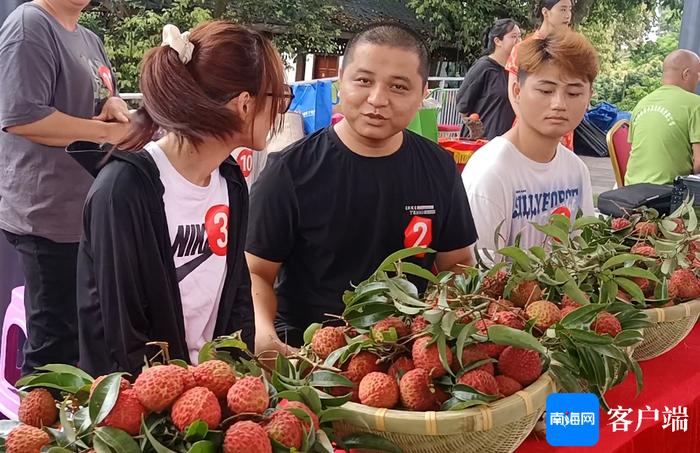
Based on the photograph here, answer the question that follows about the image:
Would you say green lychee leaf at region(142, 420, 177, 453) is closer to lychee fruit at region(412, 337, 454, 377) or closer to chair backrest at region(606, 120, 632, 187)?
lychee fruit at region(412, 337, 454, 377)

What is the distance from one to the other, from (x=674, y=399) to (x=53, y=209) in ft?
5.35

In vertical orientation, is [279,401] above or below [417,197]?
below

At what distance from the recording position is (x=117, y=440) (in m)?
0.82

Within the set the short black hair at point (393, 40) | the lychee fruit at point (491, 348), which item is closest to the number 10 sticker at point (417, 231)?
the short black hair at point (393, 40)

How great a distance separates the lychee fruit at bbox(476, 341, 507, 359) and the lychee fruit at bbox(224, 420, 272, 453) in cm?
39

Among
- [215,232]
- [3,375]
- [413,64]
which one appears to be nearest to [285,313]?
[215,232]

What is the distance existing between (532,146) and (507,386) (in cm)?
122

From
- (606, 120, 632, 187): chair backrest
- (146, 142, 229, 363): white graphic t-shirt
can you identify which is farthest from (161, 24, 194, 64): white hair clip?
(606, 120, 632, 187): chair backrest

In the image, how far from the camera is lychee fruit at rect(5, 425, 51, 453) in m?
0.84

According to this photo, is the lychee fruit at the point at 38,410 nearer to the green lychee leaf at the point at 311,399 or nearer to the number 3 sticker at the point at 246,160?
the green lychee leaf at the point at 311,399

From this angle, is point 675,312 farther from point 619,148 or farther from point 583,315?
point 619,148

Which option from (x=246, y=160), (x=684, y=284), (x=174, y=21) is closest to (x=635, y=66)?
(x=174, y=21)

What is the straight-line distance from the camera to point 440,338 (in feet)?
3.51

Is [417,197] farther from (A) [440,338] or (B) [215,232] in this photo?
(A) [440,338]
